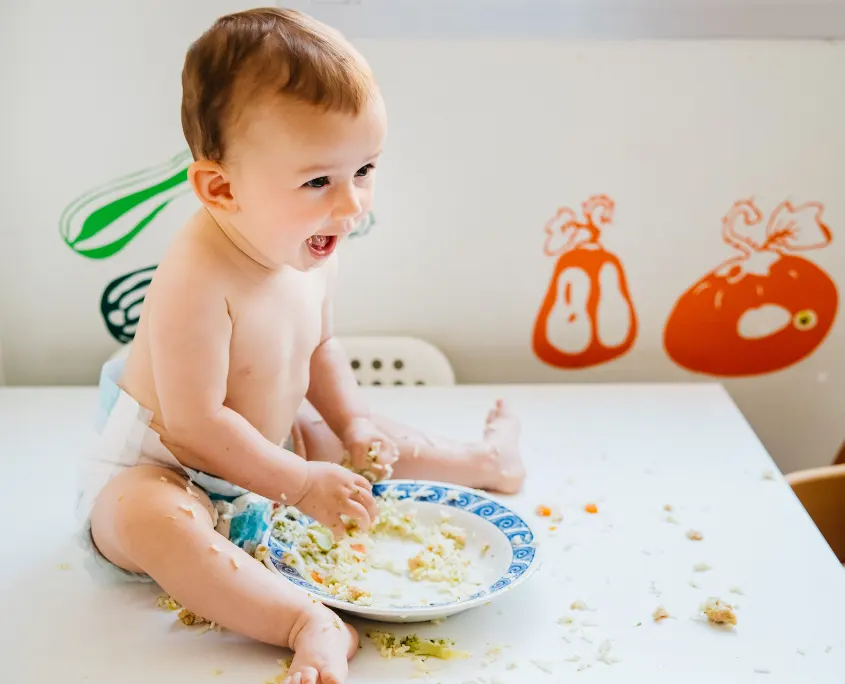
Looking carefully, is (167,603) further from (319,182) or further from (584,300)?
(584,300)

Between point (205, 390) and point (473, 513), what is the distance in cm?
29

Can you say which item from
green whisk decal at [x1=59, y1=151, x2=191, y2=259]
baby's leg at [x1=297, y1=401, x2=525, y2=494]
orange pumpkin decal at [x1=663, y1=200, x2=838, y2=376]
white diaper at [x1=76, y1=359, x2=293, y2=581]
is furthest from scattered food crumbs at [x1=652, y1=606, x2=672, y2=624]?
green whisk decal at [x1=59, y1=151, x2=191, y2=259]

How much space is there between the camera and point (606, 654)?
2.58ft

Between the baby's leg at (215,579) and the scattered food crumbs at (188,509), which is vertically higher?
the scattered food crumbs at (188,509)

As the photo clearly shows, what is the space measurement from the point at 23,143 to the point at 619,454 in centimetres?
80

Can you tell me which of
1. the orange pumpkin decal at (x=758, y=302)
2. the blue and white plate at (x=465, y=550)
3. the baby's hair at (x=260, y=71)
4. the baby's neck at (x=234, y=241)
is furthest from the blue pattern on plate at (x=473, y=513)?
the orange pumpkin decal at (x=758, y=302)

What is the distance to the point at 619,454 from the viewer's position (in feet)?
3.71

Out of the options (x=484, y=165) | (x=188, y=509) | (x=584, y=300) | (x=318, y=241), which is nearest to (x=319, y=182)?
(x=318, y=241)

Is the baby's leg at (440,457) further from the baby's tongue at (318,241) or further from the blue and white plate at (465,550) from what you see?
the baby's tongue at (318,241)

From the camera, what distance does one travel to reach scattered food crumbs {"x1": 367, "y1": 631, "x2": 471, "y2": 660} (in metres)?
0.79

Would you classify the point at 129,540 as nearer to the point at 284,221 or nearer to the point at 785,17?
the point at 284,221

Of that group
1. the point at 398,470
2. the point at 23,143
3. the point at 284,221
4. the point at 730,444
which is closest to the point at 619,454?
the point at 730,444

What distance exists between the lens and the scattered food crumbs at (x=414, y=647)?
31.0 inches

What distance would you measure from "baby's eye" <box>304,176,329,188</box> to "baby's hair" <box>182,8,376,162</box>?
60 millimetres
